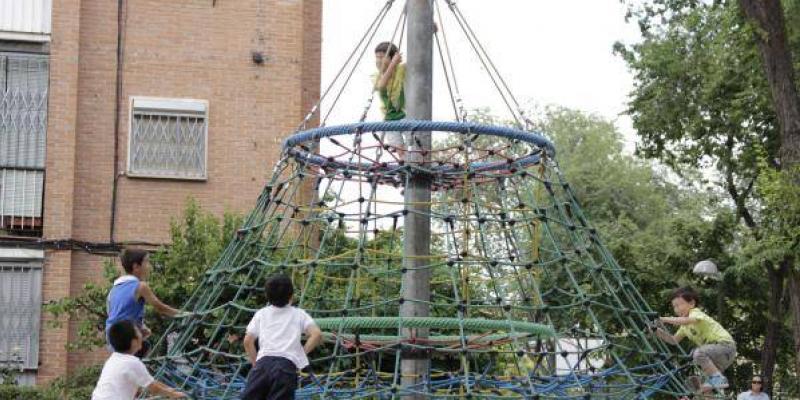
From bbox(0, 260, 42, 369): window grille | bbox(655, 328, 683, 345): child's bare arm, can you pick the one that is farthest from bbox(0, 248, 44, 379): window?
bbox(655, 328, 683, 345): child's bare arm

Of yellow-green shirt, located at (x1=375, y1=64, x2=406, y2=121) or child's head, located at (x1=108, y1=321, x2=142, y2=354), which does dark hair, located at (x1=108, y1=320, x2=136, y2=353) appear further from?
yellow-green shirt, located at (x1=375, y1=64, x2=406, y2=121)

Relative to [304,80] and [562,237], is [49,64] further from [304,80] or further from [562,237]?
[562,237]

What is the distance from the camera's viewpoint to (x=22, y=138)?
67.2 feet

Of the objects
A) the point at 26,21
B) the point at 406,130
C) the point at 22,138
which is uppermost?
the point at 26,21

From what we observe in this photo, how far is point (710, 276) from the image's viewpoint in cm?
2048

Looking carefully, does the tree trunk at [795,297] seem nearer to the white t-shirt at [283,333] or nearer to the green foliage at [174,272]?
the green foliage at [174,272]

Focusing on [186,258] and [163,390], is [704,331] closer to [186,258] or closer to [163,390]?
[163,390]

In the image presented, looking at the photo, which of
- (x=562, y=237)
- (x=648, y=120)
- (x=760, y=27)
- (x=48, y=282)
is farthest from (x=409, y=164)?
(x=562, y=237)

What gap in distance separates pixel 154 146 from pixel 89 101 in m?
1.12

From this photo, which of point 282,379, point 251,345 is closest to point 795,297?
point 251,345

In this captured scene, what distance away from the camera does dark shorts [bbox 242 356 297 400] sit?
8.40 meters

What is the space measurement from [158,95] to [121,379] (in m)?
12.6

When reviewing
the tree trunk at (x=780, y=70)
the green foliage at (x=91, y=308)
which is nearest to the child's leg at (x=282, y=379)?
the green foliage at (x=91, y=308)

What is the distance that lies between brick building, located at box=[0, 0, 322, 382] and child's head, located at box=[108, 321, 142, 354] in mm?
11699
